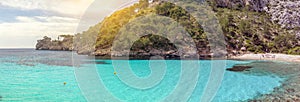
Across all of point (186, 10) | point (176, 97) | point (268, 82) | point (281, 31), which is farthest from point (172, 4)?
point (176, 97)

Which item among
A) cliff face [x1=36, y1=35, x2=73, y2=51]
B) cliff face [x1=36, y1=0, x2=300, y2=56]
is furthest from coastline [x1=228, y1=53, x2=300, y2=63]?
cliff face [x1=36, y1=35, x2=73, y2=51]

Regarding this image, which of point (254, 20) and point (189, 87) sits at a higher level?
point (254, 20)

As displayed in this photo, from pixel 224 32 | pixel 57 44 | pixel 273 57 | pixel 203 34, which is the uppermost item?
pixel 224 32

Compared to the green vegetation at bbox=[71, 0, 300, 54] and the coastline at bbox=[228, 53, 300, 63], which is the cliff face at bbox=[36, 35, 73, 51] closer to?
the green vegetation at bbox=[71, 0, 300, 54]

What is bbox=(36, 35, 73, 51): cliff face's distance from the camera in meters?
102

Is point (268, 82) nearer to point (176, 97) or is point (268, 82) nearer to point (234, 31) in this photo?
point (176, 97)

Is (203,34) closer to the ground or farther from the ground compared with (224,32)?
closer to the ground

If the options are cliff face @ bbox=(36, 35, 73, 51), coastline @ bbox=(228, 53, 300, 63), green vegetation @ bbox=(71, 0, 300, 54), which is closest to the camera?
coastline @ bbox=(228, 53, 300, 63)

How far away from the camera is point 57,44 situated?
365 ft

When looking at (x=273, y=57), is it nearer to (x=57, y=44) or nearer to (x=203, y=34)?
(x=203, y=34)

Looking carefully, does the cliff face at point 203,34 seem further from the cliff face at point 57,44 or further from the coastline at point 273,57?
the cliff face at point 57,44

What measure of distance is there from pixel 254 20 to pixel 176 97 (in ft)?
151

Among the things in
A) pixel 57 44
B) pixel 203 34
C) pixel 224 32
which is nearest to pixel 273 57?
pixel 224 32

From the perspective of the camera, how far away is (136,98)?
629 inches
